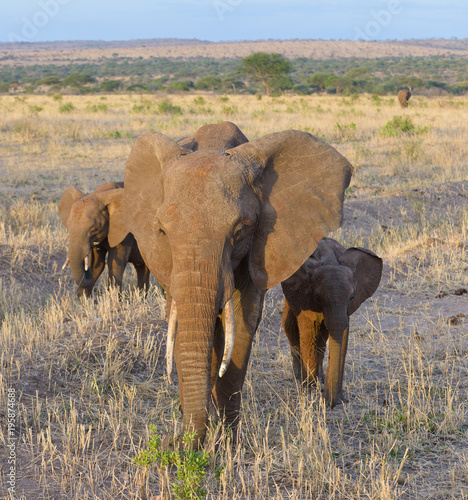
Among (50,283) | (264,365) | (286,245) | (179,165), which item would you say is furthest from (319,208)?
(50,283)

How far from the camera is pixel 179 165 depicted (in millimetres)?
3598

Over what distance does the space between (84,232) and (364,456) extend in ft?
14.6

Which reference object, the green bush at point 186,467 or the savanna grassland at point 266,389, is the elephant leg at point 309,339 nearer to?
the savanna grassland at point 266,389

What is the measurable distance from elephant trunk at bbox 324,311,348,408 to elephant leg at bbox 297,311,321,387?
243 millimetres

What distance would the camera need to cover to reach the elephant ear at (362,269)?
4875 mm

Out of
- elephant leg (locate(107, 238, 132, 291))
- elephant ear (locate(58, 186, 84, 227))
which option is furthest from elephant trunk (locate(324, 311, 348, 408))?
elephant ear (locate(58, 186, 84, 227))

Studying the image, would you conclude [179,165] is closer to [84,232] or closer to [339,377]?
[339,377]

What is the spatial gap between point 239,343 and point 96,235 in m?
3.95

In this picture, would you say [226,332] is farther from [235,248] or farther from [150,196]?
[150,196]

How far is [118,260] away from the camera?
774 cm

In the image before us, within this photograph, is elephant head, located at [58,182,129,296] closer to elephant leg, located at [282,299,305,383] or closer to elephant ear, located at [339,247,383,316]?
elephant leg, located at [282,299,305,383]

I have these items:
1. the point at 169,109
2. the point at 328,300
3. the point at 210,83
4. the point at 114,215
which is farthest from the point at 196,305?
the point at 210,83

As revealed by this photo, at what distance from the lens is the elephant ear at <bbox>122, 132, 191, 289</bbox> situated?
3.71m

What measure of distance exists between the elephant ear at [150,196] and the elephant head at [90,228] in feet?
10.9
